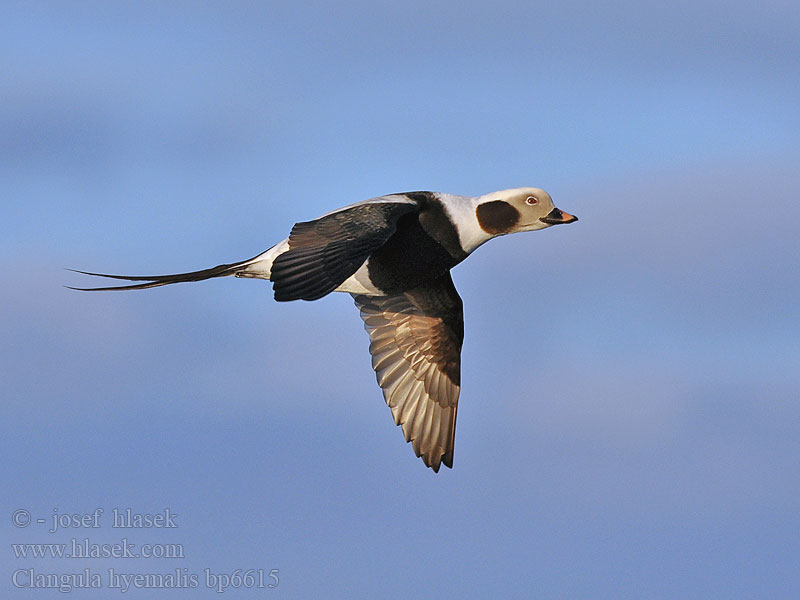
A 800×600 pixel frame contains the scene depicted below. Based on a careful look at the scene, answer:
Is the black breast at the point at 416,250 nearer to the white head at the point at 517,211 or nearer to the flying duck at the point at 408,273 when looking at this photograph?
the flying duck at the point at 408,273

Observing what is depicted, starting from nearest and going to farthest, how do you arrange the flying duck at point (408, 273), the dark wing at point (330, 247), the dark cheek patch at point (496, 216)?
the dark wing at point (330, 247) → the flying duck at point (408, 273) → the dark cheek patch at point (496, 216)

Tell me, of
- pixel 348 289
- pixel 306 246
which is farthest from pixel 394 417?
pixel 306 246

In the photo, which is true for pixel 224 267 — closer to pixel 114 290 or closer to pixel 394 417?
pixel 114 290

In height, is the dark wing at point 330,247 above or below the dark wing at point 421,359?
above

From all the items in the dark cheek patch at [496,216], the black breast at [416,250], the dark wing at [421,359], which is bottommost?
the dark wing at [421,359]

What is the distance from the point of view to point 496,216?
11594 millimetres

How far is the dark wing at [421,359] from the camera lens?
1281 centimetres

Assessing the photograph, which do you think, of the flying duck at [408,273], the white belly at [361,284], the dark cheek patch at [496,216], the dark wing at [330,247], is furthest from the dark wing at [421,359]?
the dark wing at [330,247]

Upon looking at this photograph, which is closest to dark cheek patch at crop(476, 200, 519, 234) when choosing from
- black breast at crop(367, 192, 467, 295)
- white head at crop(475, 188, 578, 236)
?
white head at crop(475, 188, 578, 236)

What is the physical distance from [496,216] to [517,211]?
197 millimetres

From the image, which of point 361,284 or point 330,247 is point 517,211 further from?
point 330,247

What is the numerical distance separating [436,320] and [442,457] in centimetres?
134

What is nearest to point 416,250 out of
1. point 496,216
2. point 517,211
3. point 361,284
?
point 361,284

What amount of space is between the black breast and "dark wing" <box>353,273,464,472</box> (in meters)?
1.22
